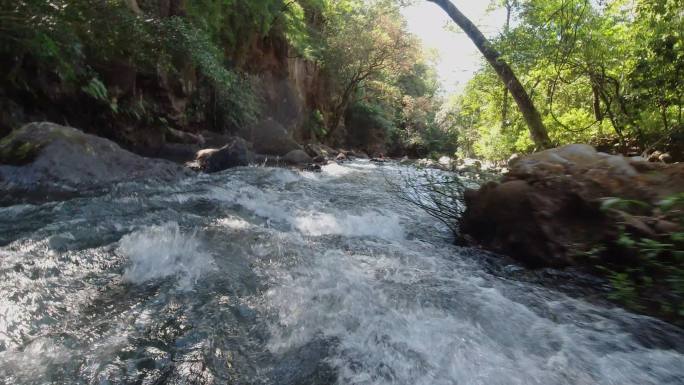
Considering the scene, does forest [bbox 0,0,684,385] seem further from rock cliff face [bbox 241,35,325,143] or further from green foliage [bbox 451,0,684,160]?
rock cliff face [bbox 241,35,325,143]

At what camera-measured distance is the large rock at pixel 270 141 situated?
41.7 feet

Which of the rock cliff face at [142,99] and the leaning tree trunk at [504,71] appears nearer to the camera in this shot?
the leaning tree trunk at [504,71]

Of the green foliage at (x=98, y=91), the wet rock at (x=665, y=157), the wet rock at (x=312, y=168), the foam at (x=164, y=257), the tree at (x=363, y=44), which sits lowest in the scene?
the wet rock at (x=312, y=168)

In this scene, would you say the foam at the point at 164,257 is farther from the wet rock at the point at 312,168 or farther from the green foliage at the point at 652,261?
the wet rock at the point at 312,168

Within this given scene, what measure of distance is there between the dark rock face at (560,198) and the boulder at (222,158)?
6085 millimetres

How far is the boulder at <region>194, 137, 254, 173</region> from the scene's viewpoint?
8.24m

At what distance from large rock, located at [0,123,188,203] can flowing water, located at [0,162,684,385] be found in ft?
3.42

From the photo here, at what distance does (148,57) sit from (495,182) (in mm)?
6329

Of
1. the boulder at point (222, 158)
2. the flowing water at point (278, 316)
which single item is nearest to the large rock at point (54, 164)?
the flowing water at point (278, 316)

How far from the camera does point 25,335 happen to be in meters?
1.82

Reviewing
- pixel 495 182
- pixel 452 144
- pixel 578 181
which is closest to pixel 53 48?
pixel 495 182

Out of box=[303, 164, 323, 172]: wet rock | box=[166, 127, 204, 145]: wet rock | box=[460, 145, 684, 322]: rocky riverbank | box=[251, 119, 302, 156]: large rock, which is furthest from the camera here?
box=[251, 119, 302, 156]: large rock

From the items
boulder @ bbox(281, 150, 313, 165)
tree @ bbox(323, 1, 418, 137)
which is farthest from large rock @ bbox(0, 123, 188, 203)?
tree @ bbox(323, 1, 418, 137)

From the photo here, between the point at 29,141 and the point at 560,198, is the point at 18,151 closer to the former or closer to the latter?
the point at 29,141
